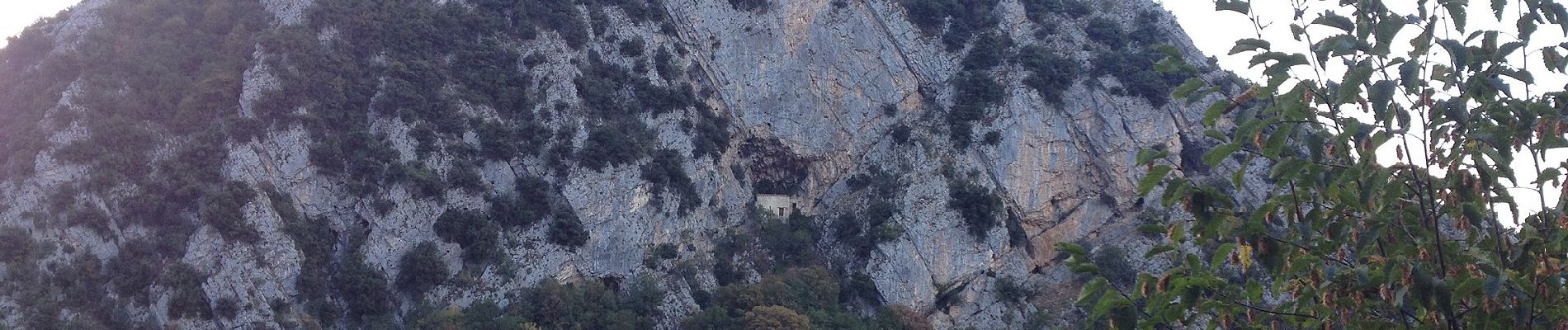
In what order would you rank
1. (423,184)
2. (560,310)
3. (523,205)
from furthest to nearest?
(523,205)
(423,184)
(560,310)

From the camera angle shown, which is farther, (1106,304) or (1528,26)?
(1528,26)

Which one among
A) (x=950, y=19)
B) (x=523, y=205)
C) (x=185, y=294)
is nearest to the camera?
(x=185, y=294)

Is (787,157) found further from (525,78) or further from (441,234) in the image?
(441,234)

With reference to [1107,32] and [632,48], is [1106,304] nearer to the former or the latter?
[632,48]

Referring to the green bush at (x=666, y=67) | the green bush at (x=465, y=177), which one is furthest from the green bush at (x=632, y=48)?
the green bush at (x=465, y=177)

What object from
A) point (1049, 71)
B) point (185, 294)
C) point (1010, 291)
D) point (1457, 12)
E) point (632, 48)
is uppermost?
point (1049, 71)

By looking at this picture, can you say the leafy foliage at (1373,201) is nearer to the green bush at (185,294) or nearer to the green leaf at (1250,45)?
the green leaf at (1250,45)

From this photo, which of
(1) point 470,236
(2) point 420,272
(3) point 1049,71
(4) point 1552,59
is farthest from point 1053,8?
(4) point 1552,59
